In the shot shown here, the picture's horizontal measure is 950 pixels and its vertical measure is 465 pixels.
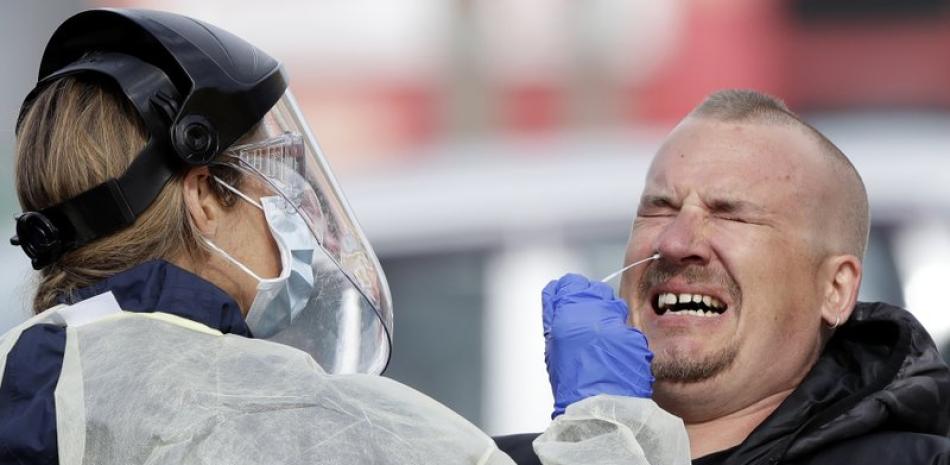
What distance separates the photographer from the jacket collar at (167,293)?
7.30 ft

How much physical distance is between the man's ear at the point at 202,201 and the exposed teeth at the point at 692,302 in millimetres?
1089

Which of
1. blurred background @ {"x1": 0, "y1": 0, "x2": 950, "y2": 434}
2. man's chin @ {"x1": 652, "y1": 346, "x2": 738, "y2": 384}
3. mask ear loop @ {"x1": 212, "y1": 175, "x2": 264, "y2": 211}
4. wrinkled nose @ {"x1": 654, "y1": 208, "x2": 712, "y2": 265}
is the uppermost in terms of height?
mask ear loop @ {"x1": 212, "y1": 175, "x2": 264, "y2": 211}

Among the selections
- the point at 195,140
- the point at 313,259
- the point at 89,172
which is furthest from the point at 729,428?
the point at 89,172

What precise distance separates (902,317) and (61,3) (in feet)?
21.5

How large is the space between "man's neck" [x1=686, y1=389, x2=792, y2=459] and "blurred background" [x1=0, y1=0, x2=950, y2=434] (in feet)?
7.66

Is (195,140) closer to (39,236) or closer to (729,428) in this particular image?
(39,236)

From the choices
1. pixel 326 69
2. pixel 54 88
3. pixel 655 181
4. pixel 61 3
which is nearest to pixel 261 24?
pixel 326 69

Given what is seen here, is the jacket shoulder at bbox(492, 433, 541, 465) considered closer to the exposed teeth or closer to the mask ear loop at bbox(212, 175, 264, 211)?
the exposed teeth

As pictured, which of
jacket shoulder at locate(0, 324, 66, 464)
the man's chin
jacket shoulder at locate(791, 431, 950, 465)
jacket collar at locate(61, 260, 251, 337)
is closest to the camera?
jacket shoulder at locate(0, 324, 66, 464)

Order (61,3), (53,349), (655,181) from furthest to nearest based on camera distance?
(61,3), (655,181), (53,349)

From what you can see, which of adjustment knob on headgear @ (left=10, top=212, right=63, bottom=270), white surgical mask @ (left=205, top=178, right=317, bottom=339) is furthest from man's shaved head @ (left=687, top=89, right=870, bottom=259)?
adjustment knob on headgear @ (left=10, top=212, right=63, bottom=270)

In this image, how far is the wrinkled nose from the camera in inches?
Answer: 124

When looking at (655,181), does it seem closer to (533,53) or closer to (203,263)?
(203,263)

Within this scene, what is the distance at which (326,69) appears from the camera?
7.70 metres
